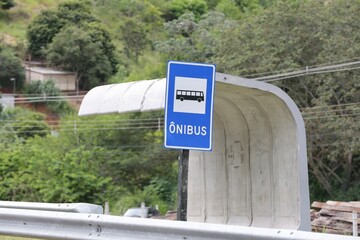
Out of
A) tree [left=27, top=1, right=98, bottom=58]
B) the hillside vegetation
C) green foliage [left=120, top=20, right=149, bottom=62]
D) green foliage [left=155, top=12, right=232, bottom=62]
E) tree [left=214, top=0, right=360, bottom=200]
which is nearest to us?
tree [left=214, top=0, right=360, bottom=200]

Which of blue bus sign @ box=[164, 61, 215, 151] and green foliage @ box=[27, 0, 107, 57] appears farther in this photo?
green foliage @ box=[27, 0, 107, 57]

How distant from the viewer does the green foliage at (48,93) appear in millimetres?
86812

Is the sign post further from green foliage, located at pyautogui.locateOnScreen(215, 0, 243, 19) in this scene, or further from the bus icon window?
green foliage, located at pyautogui.locateOnScreen(215, 0, 243, 19)

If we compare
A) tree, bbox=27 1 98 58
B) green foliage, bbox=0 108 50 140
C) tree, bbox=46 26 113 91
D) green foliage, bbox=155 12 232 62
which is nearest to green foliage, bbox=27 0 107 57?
tree, bbox=27 1 98 58

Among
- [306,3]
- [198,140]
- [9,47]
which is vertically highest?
[9,47]

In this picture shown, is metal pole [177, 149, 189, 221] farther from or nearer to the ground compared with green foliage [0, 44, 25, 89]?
nearer to the ground

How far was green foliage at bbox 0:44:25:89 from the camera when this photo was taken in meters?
91.2

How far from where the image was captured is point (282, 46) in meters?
49.1

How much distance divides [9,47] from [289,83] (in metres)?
57.9

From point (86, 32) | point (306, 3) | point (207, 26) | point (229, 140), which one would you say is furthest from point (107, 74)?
point (229, 140)

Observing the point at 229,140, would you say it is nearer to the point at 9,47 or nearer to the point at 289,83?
the point at 289,83

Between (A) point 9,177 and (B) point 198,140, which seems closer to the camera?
(B) point 198,140

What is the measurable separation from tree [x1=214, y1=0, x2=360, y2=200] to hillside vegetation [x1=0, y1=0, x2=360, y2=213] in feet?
0.20

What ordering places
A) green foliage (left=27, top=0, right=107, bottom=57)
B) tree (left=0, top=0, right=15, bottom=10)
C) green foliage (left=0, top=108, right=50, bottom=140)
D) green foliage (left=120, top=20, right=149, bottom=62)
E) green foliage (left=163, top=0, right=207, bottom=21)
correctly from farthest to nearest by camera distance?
green foliage (left=163, top=0, right=207, bottom=21) < tree (left=0, top=0, right=15, bottom=10) < green foliage (left=120, top=20, right=149, bottom=62) < green foliage (left=27, top=0, right=107, bottom=57) < green foliage (left=0, top=108, right=50, bottom=140)
